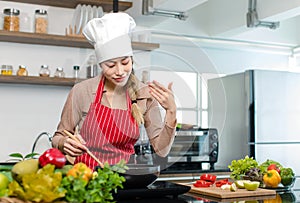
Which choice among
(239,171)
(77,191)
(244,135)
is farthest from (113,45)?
(244,135)

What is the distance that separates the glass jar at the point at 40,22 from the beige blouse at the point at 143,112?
1.68 m

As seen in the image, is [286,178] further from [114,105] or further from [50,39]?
[50,39]

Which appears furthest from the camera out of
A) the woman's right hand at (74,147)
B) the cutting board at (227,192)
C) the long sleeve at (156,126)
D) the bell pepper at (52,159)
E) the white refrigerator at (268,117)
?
the white refrigerator at (268,117)

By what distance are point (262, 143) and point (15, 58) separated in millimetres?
2371

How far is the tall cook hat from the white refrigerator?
2.74 m

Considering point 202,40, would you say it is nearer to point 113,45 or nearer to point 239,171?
point 239,171

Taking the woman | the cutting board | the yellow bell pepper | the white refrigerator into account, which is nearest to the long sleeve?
the woman

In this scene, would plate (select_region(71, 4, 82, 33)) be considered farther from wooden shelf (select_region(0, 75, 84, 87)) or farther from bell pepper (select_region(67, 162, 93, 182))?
bell pepper (select_region(67, 162, 93, 182))

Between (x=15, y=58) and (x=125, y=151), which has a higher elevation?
(x=15, y=58)

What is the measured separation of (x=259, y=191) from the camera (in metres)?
2.03

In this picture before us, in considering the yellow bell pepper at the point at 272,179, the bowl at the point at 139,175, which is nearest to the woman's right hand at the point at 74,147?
the bowl at the point at 139,175

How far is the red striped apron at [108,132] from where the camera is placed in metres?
1.83

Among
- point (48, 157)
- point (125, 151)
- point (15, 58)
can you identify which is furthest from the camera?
point (15, 58)

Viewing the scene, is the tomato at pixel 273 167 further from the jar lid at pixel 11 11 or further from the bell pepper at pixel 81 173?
the jar lid at pixel 11 11
